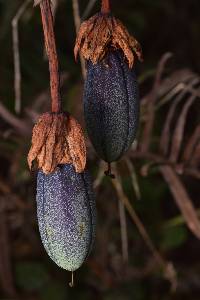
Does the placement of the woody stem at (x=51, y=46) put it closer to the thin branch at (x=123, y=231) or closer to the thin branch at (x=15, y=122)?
the thin branch at (x=15, y=122)

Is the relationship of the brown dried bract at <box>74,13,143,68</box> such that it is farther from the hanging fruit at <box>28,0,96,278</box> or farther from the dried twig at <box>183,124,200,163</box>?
the dried twig at <box>183,124,200,163</box>

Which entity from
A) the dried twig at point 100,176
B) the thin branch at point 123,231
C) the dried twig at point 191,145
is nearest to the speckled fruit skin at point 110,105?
the dried twig at point 191,145

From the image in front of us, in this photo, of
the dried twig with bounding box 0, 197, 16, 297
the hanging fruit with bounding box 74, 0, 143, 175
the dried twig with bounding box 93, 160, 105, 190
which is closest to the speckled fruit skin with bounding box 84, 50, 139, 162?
the hanging fruit with bounding box 74, 0, 143, 175

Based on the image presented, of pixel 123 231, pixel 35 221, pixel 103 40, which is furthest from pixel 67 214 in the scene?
pixel 35 221

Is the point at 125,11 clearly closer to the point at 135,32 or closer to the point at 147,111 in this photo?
the point at 135,32

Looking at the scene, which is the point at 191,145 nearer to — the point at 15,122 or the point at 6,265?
the point at 15,122

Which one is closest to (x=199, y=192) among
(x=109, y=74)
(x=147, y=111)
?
(x=147, y=111)
